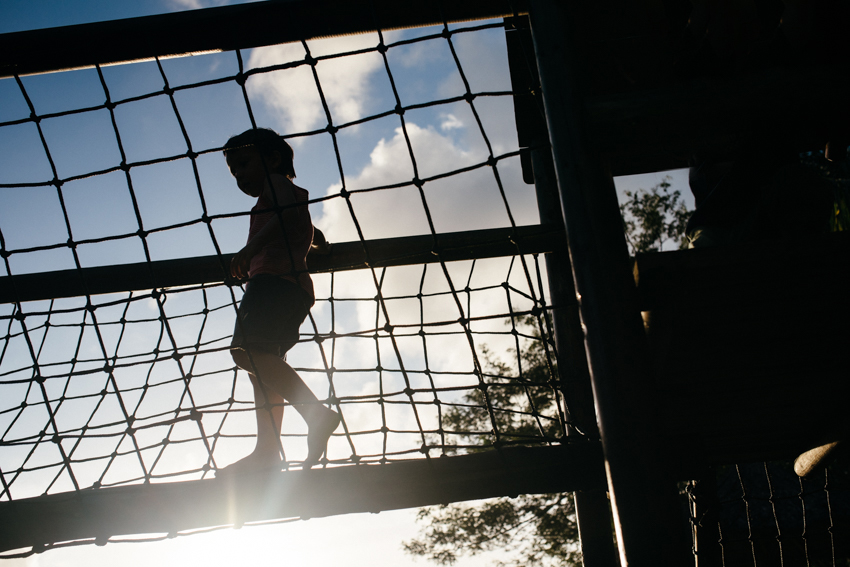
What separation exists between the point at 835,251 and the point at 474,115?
821 millimetres

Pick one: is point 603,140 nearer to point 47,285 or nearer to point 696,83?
point 696,83

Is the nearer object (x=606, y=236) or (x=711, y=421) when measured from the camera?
(x=606, y=236)

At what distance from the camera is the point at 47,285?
1905 mm

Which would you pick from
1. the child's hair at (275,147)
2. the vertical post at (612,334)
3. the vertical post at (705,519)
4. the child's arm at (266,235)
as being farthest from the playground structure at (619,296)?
the child's hair at (275,147)

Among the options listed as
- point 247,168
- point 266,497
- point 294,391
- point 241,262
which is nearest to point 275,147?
point 247,168

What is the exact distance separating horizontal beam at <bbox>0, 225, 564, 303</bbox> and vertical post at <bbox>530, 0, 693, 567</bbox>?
0.84 m

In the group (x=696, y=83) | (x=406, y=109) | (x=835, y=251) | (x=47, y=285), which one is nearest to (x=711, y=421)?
(x=835, y=251)

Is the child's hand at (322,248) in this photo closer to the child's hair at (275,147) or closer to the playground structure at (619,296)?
the playground structure at (619,296)

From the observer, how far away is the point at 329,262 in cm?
185

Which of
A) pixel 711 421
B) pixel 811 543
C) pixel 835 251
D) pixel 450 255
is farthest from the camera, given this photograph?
pixel 811 543

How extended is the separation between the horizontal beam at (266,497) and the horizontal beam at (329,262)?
72 cm

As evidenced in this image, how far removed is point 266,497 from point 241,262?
0.74m

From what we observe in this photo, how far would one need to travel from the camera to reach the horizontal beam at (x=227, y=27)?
123cm

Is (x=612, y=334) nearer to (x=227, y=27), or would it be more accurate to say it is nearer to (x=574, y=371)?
(x=574, y=371)
